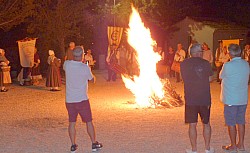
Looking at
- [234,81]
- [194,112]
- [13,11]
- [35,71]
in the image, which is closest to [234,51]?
[234,81]

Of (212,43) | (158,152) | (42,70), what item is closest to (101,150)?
(158,152)

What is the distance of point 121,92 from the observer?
56.5 feet

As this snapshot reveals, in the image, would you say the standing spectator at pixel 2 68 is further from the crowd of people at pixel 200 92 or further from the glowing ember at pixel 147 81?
the crowd of people at pixel 200 92

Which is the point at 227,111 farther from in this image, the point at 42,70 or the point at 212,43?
the point at 212,43

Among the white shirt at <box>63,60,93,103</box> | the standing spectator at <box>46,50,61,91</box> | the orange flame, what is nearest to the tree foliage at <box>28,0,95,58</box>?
the standing spectator at <box>46,50,61,91</box>

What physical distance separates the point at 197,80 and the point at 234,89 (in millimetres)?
726

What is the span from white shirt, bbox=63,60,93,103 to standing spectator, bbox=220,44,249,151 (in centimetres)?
221

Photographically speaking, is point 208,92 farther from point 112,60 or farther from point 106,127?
point 112,60

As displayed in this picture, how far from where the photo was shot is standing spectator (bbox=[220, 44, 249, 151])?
25.5 ft

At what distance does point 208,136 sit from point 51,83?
1098cm

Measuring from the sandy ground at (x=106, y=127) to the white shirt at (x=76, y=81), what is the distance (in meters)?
0.92

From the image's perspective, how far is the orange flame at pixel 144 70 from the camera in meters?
13.6

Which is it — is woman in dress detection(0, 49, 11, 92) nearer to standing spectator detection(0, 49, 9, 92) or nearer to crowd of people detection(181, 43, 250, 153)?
standing spectator detection(0, 49, 9, 92)

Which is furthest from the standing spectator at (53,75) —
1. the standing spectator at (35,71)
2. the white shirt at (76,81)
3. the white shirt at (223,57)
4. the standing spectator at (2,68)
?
the white shirt at (76,81)
